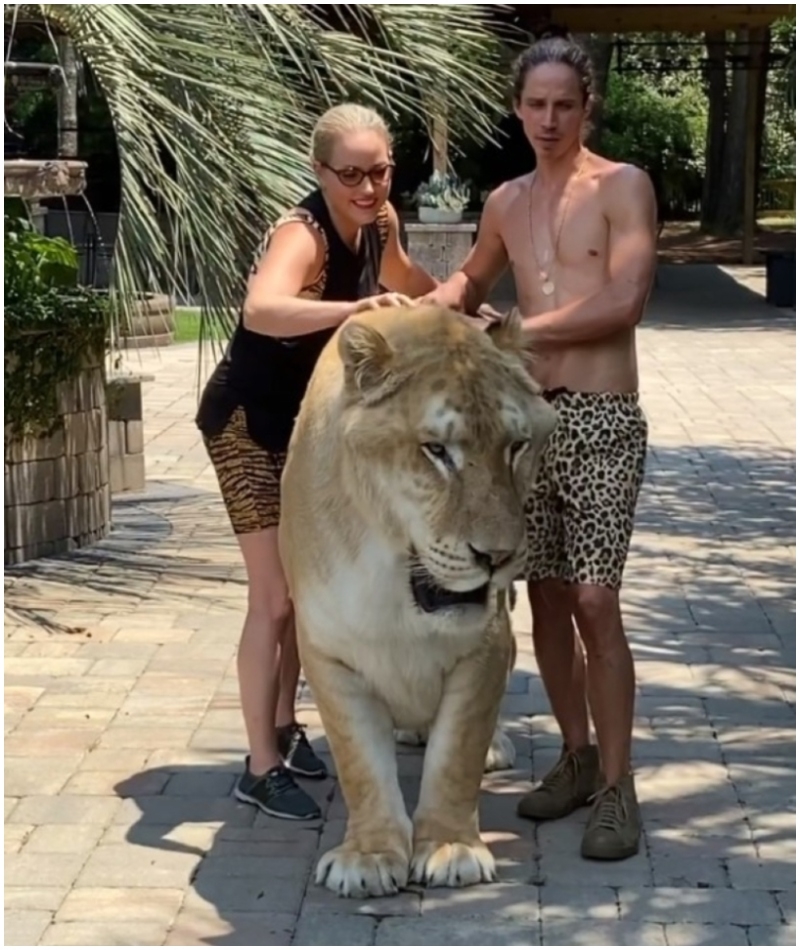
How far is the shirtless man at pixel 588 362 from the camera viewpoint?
14.4 ft

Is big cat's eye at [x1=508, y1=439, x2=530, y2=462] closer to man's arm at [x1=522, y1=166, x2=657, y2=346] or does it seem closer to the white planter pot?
man's arm at [x1=522, y1=166, x2=657, y2=346]

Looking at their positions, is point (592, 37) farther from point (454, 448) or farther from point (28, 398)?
point (454, 448)

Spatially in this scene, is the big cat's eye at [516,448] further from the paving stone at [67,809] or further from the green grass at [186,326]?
the green grass at [186,326]

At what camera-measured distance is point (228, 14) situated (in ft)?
22.0

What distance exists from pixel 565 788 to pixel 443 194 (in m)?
14.6

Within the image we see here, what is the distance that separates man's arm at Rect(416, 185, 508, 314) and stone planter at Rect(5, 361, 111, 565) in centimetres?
359

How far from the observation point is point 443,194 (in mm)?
18812

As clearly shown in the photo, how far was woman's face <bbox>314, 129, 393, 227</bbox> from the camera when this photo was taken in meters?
4.50

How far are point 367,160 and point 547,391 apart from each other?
764mm

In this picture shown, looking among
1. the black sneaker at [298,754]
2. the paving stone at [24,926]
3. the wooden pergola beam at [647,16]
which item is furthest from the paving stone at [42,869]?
the wooden pergola beam at [647,16]

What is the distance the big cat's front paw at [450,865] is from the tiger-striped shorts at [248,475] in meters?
1.06

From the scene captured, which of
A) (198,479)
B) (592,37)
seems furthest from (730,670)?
(592,37)

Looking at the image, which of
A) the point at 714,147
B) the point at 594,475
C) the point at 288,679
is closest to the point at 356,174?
the point at 594,475

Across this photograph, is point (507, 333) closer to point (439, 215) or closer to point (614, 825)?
point (614, 825)
